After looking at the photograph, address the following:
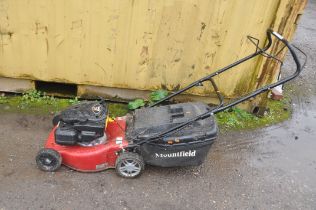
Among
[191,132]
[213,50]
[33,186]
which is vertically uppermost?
[213,50]

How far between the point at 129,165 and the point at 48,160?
0.74 meters

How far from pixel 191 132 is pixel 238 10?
5.10 ft

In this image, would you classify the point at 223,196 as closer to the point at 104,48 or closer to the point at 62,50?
the point at 104,48

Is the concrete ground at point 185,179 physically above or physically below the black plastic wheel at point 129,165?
below

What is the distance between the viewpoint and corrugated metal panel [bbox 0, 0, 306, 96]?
3.95 m

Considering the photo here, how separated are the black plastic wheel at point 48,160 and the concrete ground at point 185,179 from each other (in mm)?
86

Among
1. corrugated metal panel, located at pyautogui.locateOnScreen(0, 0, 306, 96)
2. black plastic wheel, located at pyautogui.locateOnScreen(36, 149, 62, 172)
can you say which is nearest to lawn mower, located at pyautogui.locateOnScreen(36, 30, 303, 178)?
black plastic wheel, located at pyautogui.locateOnScreen(36, 149, 62, 172)

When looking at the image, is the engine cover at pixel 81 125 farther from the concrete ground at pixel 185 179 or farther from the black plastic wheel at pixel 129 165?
the concrete ground at pixel 185 179

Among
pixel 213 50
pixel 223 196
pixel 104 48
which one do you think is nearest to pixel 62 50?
pixel 104 48

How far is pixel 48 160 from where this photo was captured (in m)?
3.41

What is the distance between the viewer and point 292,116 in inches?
203

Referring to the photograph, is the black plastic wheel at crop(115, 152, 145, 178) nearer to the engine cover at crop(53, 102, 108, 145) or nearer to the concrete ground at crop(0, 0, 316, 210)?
the concrete ground at crop(0, 0, 316, 210)

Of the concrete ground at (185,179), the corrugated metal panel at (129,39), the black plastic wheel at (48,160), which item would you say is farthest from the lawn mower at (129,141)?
the corrugated metal panel at (129,39)

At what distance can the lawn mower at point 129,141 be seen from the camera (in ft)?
10.8
